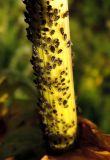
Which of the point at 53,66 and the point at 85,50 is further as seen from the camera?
the point at 85,50

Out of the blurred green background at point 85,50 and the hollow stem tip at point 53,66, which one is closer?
the hollow stem tip at point 53,66

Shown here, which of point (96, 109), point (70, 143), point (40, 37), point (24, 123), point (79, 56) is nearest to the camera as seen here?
point (40, 37)

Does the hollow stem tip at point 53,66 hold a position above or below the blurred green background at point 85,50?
below

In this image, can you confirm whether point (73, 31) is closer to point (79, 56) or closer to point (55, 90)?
point (79, 56)

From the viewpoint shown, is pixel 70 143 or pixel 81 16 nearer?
pixel 70 143

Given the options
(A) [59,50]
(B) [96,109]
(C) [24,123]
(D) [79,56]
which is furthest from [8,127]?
(D) [79,56]

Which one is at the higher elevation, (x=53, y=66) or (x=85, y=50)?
(x=85, y=50)

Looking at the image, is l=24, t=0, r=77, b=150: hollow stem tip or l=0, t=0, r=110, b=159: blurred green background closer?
l=24, t=0, r=77, b=150: hollow stem tip

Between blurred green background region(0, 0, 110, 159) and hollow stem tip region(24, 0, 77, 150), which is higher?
blurred green background region(0, 0, 110, 159)
